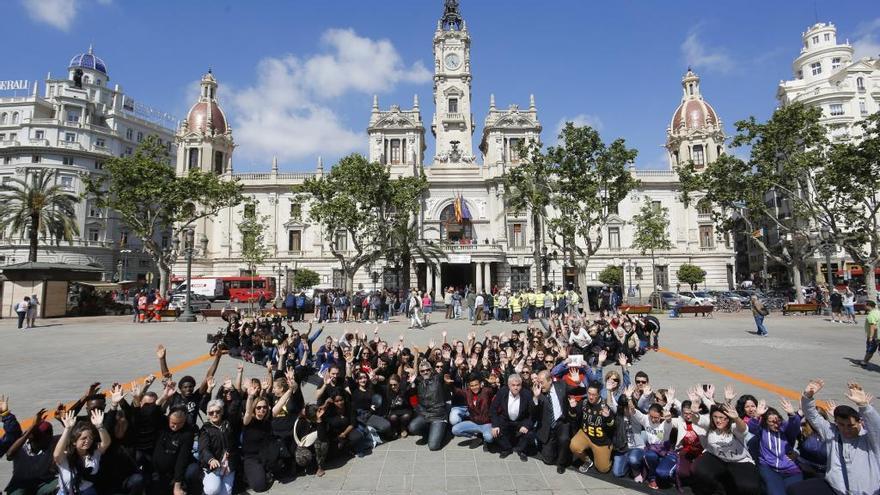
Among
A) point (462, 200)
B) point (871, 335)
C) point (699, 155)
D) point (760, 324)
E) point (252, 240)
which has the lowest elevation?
point (760, 324)

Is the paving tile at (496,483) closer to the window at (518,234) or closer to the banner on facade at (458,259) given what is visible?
the banner on facade at (458,259)

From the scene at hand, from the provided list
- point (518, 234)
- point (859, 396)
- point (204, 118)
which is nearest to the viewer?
point (859, 396)

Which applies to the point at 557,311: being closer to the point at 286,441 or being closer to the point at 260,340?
the point at 260,340

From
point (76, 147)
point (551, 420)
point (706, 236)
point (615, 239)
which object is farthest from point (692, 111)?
point (76, 147)

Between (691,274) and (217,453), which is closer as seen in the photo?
(217,453)

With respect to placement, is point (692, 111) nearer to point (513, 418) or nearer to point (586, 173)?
point (586, 173)

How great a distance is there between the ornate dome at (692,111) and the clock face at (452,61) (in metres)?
27.5

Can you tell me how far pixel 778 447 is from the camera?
5.09 m

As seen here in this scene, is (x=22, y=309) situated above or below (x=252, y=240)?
below

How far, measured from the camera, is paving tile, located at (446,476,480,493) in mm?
5406

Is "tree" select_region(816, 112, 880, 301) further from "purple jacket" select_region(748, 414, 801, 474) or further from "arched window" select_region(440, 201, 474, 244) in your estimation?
"arched window" select_region(440, 201, 474, 244)

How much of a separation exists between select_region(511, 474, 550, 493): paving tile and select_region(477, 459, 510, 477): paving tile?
217mm

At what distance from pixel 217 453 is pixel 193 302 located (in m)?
34.9

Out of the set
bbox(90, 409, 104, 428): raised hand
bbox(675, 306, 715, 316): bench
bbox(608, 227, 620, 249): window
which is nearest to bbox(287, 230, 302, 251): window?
bbox(608, 227, 620, 249): window
